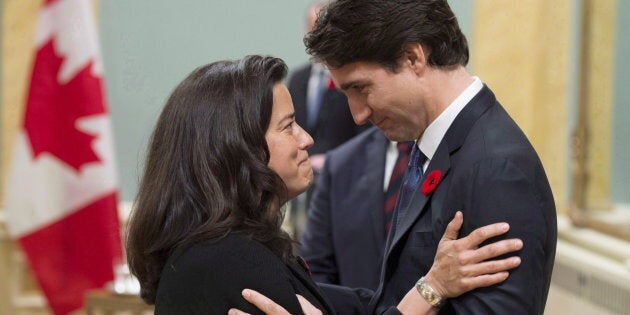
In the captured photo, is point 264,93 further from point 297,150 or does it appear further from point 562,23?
point 562,23

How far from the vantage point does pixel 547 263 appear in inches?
85.1

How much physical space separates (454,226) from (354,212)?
44.0 inches

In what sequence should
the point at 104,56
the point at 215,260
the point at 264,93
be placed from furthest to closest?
the point at 104,56, the point at 264,93, the point at 215,260

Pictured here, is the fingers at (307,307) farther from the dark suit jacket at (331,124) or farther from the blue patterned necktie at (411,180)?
the dark suit jacket at (331,124)

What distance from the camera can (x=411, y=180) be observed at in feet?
7.98

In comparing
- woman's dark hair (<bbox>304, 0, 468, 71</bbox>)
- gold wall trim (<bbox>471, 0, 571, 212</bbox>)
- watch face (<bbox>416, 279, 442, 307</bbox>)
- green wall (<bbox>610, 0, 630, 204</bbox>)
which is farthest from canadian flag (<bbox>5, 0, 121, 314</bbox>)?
watch face (<bbox>416, 279, 442, 307</bbox>)

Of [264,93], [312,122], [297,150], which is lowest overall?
[312,122]

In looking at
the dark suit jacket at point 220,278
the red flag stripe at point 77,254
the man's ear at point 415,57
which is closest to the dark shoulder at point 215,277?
the dark suit jacket at point 220,278

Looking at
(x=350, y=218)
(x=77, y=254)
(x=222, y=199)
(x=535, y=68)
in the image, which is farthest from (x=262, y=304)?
(x=535, y=68)

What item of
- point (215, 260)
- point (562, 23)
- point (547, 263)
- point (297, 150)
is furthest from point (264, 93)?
point (562, 23)

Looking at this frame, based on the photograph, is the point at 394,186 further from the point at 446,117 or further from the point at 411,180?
the point at 446,117

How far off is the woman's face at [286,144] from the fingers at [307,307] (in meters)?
0.26

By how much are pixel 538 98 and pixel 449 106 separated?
305cm

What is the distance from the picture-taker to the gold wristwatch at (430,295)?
7.15ft
